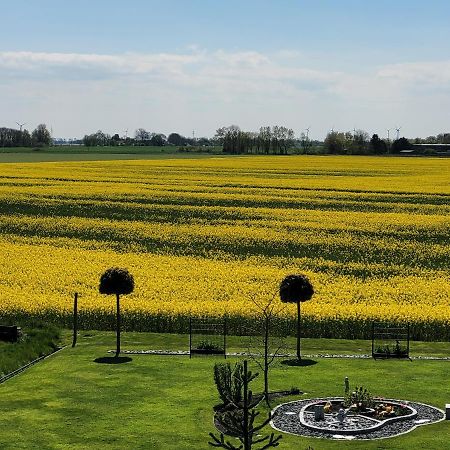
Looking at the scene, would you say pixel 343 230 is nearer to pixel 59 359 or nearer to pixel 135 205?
pixel 135 205

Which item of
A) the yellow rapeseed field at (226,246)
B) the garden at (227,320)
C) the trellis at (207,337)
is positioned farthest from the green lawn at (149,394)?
the yellow rapeseed field at (226,246)

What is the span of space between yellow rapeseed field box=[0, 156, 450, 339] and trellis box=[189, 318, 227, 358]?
772mm

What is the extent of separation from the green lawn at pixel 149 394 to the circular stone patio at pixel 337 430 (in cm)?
39

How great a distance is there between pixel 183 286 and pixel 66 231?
70.4 feet

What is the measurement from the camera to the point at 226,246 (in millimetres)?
52656

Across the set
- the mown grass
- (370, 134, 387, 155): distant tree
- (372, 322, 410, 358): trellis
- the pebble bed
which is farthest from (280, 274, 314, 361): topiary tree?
(370, 134, 387, 155): distant tree

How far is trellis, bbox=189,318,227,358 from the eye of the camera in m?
28.6

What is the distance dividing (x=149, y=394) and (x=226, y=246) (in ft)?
96.2

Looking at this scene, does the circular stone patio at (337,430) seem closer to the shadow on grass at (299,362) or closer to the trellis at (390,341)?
the shadow on grass at (299,362)

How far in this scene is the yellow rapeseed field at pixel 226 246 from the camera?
3522 cm

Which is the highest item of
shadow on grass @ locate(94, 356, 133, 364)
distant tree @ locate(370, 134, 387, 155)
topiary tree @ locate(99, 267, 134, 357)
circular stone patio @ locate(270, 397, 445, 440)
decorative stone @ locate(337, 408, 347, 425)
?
distant tree @ locate(370, 134, 387, 155)

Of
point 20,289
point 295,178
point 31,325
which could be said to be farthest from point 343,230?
point 295,178

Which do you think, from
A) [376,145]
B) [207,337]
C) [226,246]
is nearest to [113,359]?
[207,337]

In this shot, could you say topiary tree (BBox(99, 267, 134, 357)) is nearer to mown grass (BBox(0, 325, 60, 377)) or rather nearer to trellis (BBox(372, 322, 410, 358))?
mown grass (BBox(0, 325, 60, 377))
